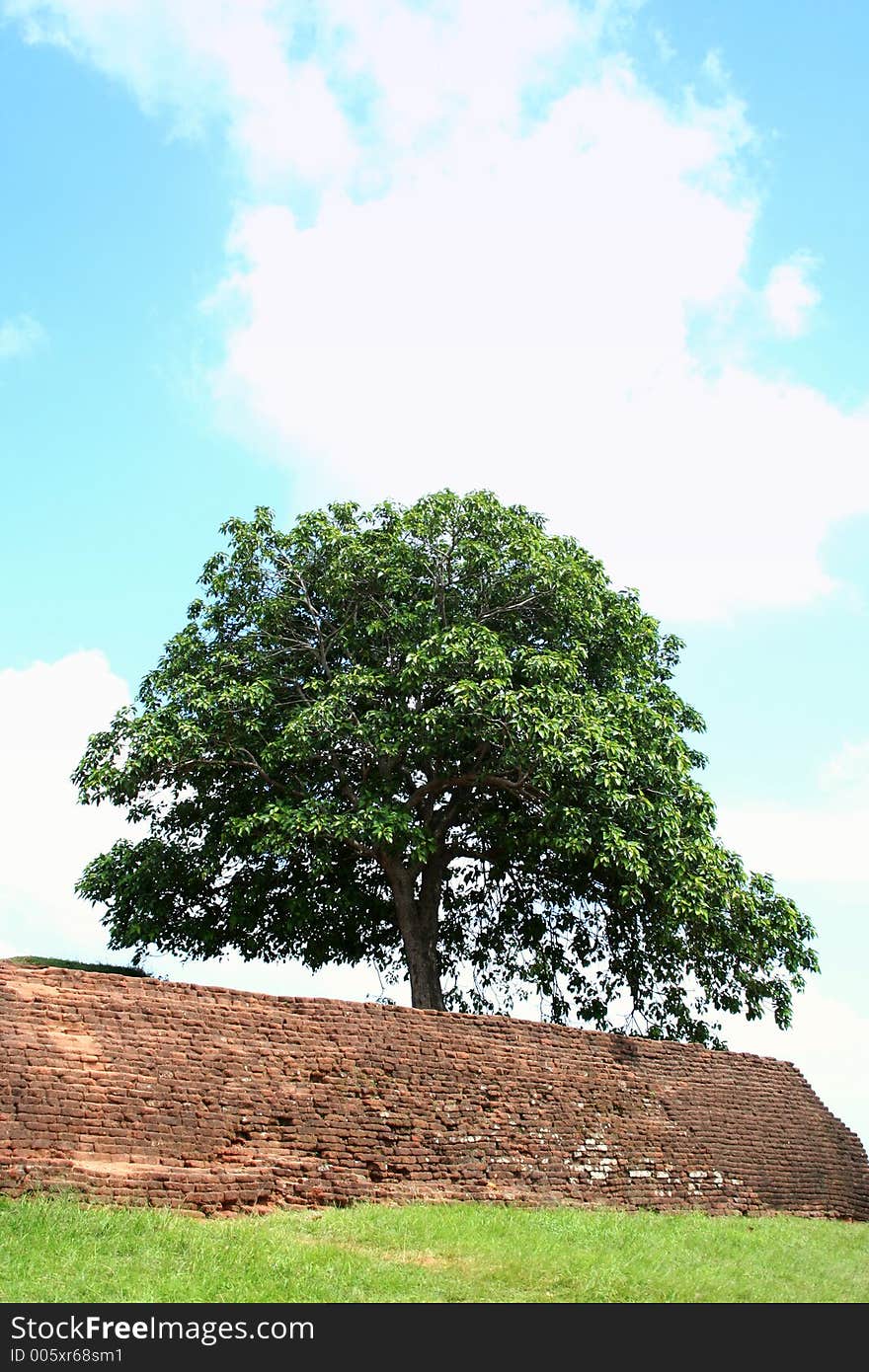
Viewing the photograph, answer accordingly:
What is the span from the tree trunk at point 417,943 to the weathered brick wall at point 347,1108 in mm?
2578

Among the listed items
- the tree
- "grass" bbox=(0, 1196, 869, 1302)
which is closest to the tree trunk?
the tree

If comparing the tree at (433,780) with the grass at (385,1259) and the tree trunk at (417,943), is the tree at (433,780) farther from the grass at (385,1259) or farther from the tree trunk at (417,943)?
the grass at (385,1259)

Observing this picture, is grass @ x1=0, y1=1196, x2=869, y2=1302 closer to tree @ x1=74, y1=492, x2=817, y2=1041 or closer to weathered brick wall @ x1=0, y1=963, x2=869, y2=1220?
weathered brick wall @ x1=0, y1=963, x2=869, y2=1220

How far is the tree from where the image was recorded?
16.5 m

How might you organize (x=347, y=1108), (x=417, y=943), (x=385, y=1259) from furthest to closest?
(x=417, y=943)
(x=347, y=1108)
(x=385, y=1259)

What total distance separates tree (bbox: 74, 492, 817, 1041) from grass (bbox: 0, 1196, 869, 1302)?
5265 millimetres

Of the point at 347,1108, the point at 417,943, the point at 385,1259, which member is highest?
the point at 417,943

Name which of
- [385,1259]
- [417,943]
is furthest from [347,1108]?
[417,943]

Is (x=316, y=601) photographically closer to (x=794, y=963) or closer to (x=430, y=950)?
(x=430, y=950)

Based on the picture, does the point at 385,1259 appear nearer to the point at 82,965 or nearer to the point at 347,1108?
the point at 347,1108

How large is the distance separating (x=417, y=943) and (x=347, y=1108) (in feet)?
16.7

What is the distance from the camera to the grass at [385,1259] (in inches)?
344

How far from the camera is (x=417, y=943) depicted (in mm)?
17656
